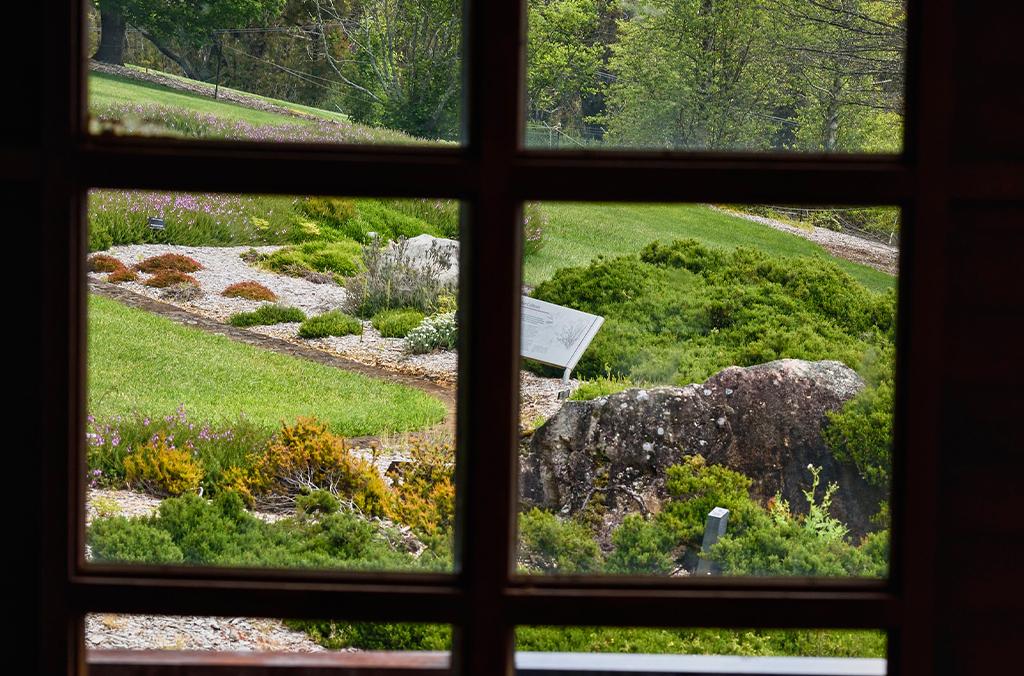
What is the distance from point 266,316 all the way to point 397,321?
31 centimetres

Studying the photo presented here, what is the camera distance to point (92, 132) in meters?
0.67

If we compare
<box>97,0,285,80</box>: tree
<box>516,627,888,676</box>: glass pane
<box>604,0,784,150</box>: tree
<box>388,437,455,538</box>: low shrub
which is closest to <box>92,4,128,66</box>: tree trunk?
<box>97,0,285,80</box>: tree

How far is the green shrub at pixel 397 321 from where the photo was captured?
5.73 ft

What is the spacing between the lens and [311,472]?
180 cm

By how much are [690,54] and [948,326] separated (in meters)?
0.88

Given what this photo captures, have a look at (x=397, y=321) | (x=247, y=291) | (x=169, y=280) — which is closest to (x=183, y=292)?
(x=169, y=280)

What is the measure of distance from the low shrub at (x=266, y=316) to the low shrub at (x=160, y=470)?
0.29m

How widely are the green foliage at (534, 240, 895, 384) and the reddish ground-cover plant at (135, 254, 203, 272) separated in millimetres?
725

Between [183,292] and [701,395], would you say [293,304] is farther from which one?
[701,395]

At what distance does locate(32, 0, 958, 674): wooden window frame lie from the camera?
0.65 m

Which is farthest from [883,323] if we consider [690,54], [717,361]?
[690,54]

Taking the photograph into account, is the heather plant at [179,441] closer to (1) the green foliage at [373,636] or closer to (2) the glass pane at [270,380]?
(2) the glass pane at [270,380]

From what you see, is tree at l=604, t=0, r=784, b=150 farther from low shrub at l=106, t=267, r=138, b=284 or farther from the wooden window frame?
low shrub at l=106, t=267, r=138, b=284

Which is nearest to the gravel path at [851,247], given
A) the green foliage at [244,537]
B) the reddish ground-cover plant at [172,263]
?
the green foliage at [244,537]
